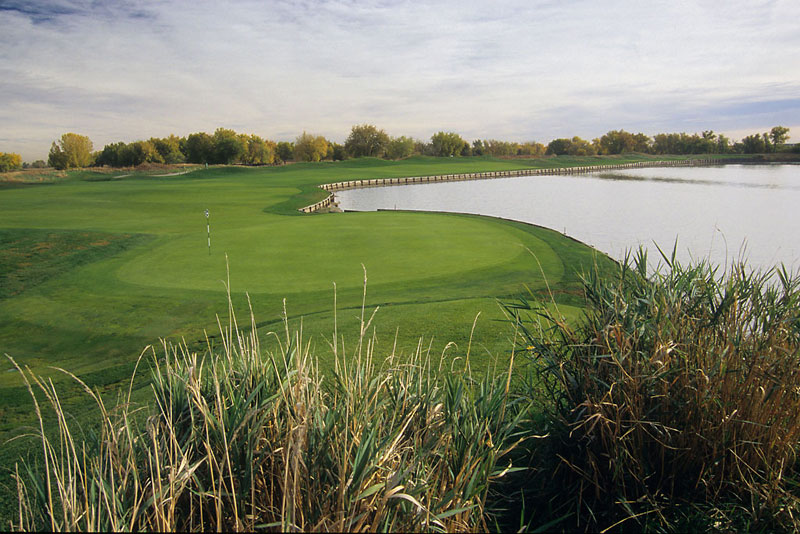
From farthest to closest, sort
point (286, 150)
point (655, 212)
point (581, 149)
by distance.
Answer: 1. point (581, 149)
2. point (286, 150)
3. point (655, 212)

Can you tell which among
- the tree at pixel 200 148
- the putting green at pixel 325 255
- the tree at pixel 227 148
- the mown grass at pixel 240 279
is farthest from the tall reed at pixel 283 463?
the tree at pixel 200 148

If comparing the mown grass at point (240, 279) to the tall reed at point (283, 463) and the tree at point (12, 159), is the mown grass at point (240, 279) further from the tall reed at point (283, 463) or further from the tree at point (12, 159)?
the tree at point (12, 159)

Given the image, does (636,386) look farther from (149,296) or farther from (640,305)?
(149,296)

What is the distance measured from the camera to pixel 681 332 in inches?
133

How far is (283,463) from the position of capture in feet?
8.60

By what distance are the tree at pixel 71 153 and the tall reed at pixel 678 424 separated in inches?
4609

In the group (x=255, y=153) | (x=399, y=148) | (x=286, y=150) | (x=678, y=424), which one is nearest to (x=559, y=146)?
(x=399, y=148)

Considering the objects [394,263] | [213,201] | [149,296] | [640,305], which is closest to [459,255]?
[394,263]

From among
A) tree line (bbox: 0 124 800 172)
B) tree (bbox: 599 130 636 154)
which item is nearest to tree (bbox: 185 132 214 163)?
tree line (bbox: 0 124 800 172)

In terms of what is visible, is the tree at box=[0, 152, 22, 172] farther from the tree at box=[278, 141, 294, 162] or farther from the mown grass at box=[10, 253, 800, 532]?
the mown grass at box=[10, 253, 800, 532]

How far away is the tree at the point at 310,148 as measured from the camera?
102 m

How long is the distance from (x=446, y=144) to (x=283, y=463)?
116026 mm

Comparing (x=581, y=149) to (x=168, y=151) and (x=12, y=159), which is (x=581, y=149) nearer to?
(x=168, y=151)

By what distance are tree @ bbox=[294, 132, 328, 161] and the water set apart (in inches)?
2267
